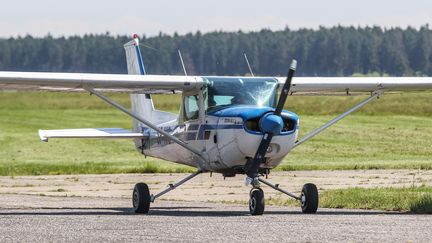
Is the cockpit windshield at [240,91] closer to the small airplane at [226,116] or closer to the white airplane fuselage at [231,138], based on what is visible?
the small airplane at [226,116]

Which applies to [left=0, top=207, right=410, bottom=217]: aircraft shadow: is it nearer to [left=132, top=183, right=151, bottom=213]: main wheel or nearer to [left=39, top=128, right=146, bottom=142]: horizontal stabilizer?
[left=132, top=183, right=151, bottom=213]: main wheel

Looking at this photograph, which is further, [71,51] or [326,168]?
[71,51]

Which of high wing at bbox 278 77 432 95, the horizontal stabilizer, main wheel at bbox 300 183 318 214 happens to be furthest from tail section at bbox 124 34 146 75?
main wheel at bbox 300 183 318 214

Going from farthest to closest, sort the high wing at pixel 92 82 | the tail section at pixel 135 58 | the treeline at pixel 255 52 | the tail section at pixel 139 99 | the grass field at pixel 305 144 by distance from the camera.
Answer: the treeline at pixel 255 52 → the grass field at pixel 305 144 → the tail section at pixel 135 58 → the tail section at pixel 139 99 → the high wing at pixel 92 82

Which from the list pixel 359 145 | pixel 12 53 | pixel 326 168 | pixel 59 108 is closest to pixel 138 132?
pixel 326 168

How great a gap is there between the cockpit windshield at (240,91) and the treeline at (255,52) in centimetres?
13148

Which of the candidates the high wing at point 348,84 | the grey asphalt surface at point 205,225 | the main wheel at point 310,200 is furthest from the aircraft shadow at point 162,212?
the high wing at point 348,84

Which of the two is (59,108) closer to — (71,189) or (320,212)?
(71,189)

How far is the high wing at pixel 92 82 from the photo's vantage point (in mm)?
17375

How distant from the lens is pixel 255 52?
170000 millimetres

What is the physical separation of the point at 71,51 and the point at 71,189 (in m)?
171

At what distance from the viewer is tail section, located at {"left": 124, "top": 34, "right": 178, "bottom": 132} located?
21.3 metres

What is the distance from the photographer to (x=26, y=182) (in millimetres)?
26844

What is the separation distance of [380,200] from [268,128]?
11.1 feet
